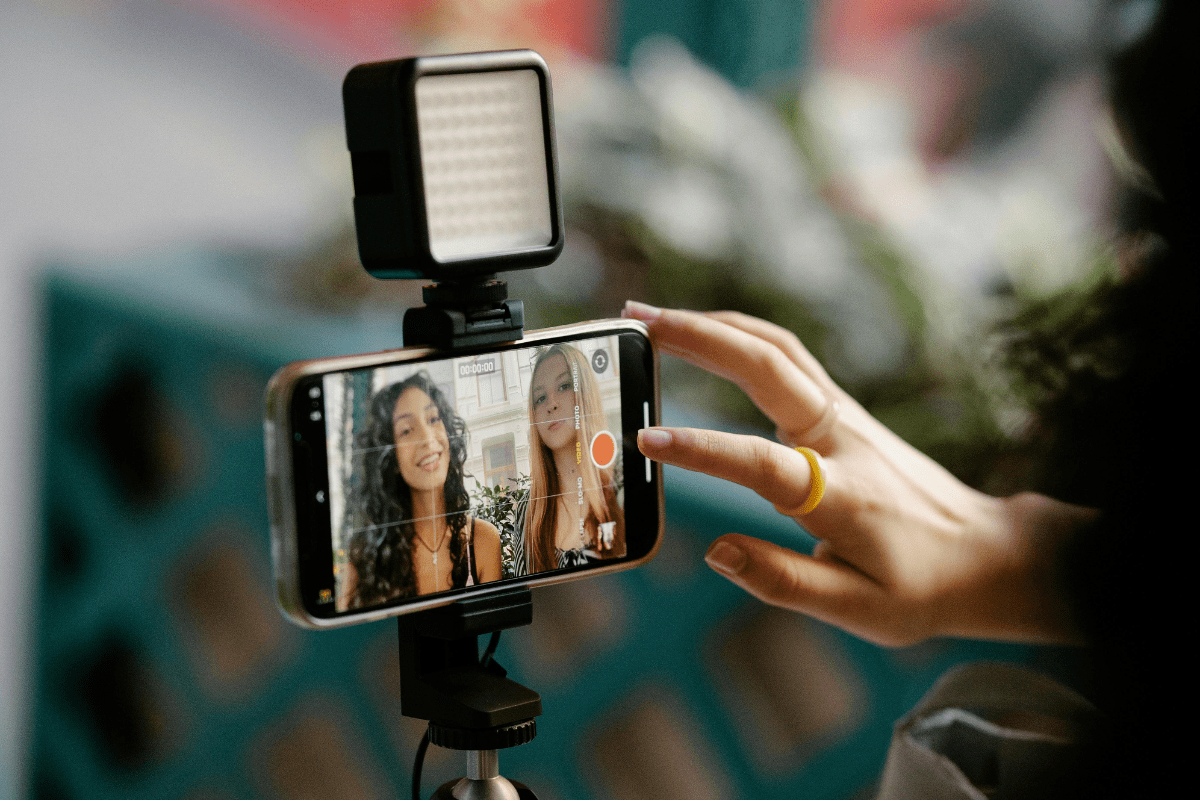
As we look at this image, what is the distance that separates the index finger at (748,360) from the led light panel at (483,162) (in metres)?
0.13

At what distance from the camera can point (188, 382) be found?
0.82 meters

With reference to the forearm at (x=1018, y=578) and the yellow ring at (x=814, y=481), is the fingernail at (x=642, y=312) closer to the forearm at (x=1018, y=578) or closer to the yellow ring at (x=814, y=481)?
the yellow ring at (x=814, y=481)

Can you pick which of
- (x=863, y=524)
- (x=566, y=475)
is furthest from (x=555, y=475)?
(x=863, y=524)

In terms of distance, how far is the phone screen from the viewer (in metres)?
0.40

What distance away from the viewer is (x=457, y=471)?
423mm

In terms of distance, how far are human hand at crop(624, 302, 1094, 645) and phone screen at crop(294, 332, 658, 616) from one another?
5cm

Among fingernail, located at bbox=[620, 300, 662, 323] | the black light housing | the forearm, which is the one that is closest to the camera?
the black light housing

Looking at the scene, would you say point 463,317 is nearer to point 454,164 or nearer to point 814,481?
point 454,164

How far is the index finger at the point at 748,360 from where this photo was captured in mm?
558

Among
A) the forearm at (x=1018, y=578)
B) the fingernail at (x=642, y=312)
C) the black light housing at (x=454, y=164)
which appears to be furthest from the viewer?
the forearm at (x=1018, y=578)

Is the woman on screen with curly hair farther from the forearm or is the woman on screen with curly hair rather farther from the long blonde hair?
the forearm

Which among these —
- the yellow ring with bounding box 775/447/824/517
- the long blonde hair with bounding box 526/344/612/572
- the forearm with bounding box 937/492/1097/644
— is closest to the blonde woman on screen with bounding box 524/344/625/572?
the long blonde hair with bounding box 526/344/612/572

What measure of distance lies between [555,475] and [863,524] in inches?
9.2

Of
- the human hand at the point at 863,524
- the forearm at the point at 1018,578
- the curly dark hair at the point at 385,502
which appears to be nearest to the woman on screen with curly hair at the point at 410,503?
the curly dark hair at the point at 385,502
